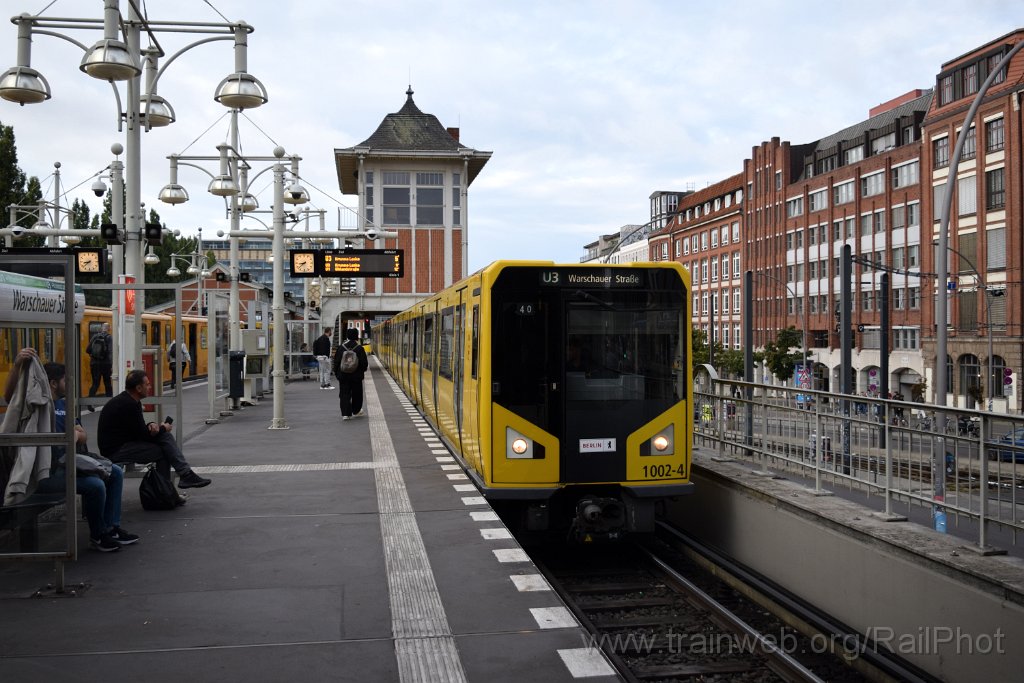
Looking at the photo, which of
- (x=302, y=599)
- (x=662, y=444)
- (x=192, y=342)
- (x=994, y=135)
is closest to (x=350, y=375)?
(x=662, y=444)

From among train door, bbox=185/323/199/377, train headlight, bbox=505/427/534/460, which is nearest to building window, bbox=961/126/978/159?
train door, bbox=185/323/199/377

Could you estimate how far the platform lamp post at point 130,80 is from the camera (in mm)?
11423

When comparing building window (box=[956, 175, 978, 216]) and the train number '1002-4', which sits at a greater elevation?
building window (box=[956, 175, 978, 216])

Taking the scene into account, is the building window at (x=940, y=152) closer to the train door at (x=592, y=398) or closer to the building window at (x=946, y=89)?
the building window at (x=946, y=89)

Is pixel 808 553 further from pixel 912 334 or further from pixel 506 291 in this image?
pixel 912 334

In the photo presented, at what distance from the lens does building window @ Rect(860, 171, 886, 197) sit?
197 feet

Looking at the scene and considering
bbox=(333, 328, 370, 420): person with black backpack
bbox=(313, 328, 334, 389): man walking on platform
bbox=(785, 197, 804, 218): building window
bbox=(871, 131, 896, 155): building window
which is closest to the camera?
bbox=(333, 328, 370, 420): person with black backpack

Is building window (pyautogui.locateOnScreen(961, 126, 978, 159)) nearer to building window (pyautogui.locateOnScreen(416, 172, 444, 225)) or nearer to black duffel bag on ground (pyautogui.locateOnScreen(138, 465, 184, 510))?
building window (pyautogui.locateOnScreen(416, 172, 444, 225))

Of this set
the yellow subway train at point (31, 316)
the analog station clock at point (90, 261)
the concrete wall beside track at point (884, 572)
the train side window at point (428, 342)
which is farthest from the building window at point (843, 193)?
the yellow subway train at point (31, 316)

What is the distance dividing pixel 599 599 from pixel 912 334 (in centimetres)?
5304

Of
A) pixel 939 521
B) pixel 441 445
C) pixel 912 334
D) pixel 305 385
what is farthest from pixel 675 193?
pixel 939 521

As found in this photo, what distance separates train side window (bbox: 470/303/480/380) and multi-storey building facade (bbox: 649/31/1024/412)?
21.7 meters

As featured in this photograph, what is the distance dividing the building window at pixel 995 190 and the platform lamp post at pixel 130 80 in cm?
4335

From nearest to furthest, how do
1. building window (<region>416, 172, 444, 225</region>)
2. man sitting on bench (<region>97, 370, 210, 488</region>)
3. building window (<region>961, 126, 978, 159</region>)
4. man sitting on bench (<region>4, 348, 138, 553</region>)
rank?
man sitting on bench (<region>4, 348, 138, 553</region>)
man sitting on bench (<region>97, 370, 210, 488</region>)
building window (<region>961, 126, 978, 159</region>)
building window (<region>416, 172, 444, 225</region>)
